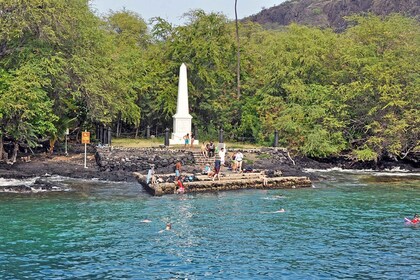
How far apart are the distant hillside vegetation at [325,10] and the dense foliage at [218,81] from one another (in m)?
76.9

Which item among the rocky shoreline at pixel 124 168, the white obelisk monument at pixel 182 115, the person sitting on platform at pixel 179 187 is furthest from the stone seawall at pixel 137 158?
the person sitting on platform at pixel 179 187

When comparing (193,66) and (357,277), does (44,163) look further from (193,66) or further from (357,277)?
(357,277)

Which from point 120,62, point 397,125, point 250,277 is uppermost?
point 120,62

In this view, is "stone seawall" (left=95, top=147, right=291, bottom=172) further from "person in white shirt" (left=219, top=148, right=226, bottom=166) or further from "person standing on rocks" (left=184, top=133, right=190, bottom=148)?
"person standing on rocks" (left=184, top=133, right=190, bottom=148)

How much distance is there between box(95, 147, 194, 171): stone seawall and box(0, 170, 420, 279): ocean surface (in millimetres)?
6424

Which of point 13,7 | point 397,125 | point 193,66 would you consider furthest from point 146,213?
point 193,66

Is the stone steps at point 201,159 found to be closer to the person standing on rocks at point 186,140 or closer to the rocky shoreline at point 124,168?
the rocky shoreline at point 124,168

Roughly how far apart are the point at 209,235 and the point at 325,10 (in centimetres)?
14275

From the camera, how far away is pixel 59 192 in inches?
1320

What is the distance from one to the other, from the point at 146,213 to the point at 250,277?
34.8 feet

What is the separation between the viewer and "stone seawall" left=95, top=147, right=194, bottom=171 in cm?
4212

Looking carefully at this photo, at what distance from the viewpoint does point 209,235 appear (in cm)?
2353

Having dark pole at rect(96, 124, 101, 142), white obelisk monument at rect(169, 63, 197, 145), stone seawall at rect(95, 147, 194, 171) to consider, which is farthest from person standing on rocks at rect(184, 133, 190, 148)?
dark pole at rect(96, 124, 101, 142)

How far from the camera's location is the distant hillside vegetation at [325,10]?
5384 inches
